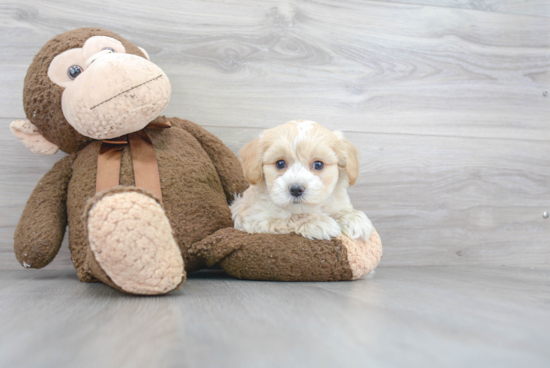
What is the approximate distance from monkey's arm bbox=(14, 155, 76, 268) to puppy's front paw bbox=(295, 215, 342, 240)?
1.81ft

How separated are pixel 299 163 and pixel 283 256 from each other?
0.21 metres

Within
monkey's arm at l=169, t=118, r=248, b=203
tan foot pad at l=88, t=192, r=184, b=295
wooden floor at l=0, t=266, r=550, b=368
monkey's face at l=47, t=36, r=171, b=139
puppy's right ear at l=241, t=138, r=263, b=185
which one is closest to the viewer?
wooden floor at l=0, t=266, r=550, b=368

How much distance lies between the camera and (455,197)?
147 centimetres

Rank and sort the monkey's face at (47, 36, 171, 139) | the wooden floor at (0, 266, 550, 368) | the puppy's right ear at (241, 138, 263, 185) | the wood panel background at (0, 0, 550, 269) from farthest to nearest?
the wood panel background at (0, 0, 550, 269)
the puppy's right ear at (241, 138, 263, 185)
the monkey's face at (47, 36, 171, 139)
the wooden floor at (0, 266, 550, 368)

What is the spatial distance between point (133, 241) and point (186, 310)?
14 centimetres

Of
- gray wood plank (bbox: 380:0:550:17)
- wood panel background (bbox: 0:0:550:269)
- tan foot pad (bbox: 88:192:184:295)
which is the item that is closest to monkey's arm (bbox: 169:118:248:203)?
wood panel background (bbox: 0:0:550:269)

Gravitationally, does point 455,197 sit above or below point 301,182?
below

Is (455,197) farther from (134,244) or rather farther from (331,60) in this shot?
(134,244)

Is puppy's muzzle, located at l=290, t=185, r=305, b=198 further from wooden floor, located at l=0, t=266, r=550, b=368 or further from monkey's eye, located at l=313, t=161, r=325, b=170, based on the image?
wooden floor, located at l=0, t=266, r=550, b=368

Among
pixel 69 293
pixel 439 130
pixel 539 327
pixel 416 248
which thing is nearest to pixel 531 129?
pixel 439 130

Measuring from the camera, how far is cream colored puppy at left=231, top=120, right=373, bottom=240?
94cm

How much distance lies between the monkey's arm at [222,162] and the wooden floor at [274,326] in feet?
1.01

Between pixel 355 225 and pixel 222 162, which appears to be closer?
pixel 355 225

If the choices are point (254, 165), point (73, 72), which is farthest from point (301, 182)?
point (73, 72)
